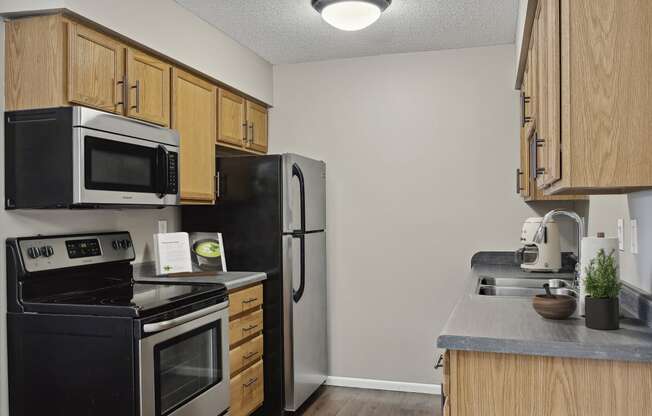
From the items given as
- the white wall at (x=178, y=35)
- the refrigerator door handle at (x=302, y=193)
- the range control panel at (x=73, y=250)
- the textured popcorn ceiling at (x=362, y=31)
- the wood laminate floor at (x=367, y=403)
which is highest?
the textured popcorn ceiling at (x=362, y=31)

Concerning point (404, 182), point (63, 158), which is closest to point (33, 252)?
point (63, 158)

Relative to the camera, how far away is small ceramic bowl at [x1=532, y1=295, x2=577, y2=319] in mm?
1750

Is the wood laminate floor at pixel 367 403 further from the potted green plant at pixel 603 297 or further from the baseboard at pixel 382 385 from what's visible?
the potted green plant at pixel 603 297

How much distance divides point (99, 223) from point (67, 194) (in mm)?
566

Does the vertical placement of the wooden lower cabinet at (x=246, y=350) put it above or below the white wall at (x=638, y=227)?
below

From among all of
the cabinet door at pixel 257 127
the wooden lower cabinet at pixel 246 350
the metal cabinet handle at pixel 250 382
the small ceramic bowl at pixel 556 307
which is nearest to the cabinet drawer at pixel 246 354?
the wooden lower cabinet at pixel 246 350

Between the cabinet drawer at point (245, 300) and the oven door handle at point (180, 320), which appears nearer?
the oven door handle at point (180, 320)

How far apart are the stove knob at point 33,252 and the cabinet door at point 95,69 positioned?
628mm

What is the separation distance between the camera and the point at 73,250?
250 cm

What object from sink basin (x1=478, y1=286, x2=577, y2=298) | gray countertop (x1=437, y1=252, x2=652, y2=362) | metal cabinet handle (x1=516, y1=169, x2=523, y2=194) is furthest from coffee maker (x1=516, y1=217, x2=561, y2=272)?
gray countertop (x1=437, y1=252, x2=652, y2=362)

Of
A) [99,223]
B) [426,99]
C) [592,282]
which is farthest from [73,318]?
[426,99]

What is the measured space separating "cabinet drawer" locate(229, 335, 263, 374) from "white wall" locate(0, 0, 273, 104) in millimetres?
1562

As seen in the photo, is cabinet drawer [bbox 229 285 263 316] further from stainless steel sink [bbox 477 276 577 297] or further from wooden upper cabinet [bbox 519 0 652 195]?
wooden upper cabinet [bbox 519 0 652 195]

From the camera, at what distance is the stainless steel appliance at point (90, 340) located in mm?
2102
